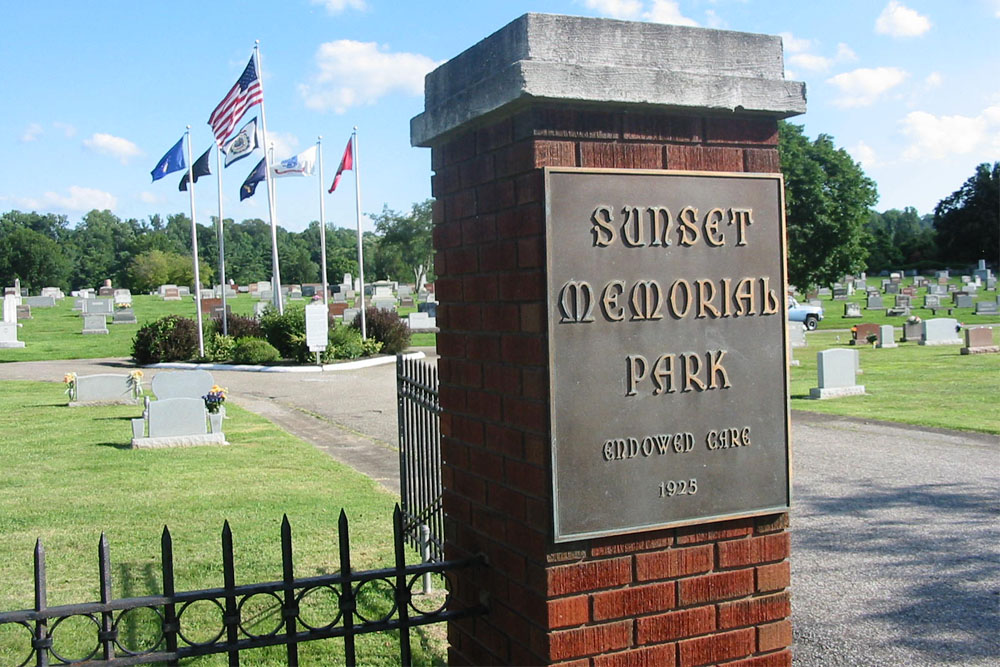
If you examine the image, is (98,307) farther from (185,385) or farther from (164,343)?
(185,385)

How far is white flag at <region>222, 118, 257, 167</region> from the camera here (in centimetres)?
2278

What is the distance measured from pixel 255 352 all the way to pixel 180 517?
55.9 ft

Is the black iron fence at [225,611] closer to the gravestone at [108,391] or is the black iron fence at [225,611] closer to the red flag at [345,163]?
the gravestone at [108,391]

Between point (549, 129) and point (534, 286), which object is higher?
point (549, 129)

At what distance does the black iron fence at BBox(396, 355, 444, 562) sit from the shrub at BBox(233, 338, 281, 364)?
19.0m

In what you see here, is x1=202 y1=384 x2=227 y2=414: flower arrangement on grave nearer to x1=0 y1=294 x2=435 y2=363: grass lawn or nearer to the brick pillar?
the brick pillar

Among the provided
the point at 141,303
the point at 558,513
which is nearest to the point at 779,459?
the point at 558,513

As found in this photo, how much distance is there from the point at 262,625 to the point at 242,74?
20.0m

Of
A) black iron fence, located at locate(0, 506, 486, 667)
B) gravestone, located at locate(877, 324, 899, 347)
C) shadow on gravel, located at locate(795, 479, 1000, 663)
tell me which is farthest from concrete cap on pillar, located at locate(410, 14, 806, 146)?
gravestone, located at locate(877, 324, 899, 347)

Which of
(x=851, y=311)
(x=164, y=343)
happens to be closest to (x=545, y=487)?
(x=164, y=343)

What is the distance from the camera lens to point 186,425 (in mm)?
11906

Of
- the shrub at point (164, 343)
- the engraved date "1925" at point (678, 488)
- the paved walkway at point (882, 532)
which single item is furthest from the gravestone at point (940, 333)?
the engraved date "1925" at point (678, 488)

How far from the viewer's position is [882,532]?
7.55 meters

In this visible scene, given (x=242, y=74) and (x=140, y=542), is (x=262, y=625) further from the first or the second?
(x=242, y=74)
